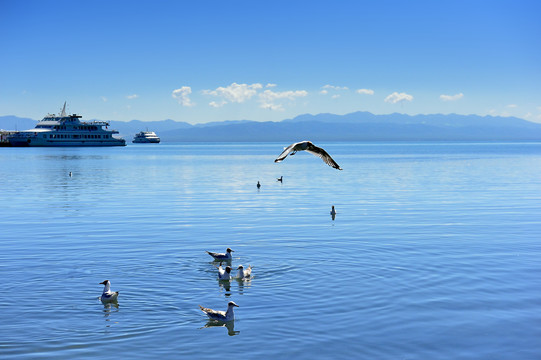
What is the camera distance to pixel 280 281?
2138cm

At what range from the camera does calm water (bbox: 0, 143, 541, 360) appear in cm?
1531

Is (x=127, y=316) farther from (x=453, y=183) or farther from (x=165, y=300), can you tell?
(x=453, y=183)

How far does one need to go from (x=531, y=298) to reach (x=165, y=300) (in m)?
12.0

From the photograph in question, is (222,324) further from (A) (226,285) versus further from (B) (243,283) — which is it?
(B) (243,283)

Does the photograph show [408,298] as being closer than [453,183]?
Yes

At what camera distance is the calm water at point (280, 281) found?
15312 mm

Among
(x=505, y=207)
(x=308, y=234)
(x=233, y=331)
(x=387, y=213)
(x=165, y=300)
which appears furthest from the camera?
(x=505, y=207)

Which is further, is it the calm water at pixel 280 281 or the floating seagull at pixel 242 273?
the floating seagull at pixel 242 273

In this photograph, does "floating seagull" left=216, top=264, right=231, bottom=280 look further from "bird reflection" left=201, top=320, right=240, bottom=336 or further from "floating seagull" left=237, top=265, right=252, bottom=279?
"bird reflection" left=201, top=320, right=240, bottom=336

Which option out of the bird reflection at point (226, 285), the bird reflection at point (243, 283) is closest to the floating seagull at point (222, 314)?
the bird reflection at point (226, 285)

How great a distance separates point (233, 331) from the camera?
16.3 meters

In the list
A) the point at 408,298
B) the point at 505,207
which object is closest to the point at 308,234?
the point at 408,298

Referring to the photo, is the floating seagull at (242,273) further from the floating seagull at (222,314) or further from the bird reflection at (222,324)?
the bird reflection at (222,324)

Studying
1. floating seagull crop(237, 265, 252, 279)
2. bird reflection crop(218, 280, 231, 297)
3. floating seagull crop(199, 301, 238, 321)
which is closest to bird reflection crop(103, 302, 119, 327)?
floating seagull crop(199, 301, 238, 321)
